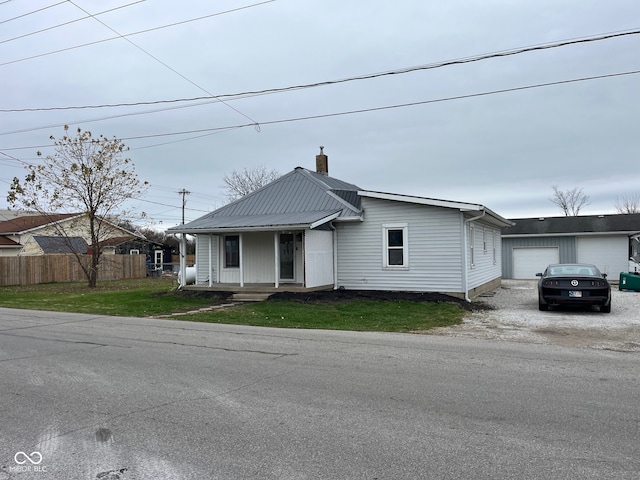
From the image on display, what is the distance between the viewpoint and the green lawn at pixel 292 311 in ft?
42.1

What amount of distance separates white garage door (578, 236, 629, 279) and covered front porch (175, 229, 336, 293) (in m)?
17.7

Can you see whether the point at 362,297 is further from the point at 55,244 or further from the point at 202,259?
the point at 55,244

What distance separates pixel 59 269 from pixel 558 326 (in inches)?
1303

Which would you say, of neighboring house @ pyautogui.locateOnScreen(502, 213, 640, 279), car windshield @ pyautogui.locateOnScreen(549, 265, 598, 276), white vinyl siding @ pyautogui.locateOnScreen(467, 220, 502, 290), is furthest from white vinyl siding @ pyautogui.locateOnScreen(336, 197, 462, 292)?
neighboring house @ pyautogui.locateOnScreen(502, 213, 640, 279)

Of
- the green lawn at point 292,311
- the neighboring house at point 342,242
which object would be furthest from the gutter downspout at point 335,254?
the green lawn at point 292,311

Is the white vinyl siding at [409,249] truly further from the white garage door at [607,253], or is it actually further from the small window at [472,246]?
the white garage door at [607,253]

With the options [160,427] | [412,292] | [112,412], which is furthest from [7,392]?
[412,292]

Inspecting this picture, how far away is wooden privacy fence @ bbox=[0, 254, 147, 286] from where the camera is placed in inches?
1275

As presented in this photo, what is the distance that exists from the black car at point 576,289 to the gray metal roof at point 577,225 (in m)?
16.0

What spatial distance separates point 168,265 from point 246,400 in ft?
A: 153

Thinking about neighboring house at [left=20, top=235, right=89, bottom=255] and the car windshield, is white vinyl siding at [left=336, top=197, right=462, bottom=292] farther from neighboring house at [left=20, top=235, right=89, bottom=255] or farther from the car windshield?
neighboring house at [left=20, top=235, right=89, bottom=255]

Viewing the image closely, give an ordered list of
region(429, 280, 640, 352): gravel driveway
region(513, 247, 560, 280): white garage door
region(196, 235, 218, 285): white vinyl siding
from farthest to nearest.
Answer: region(513, 247, 560, 280): white garage door, region(196, 235, 218, 285): white vinyl siding, region(429, 280, 640, 352): gravel driveway

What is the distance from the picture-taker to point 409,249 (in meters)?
18.4

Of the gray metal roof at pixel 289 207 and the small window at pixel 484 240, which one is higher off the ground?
the gray metal roof at pixel 289 207
